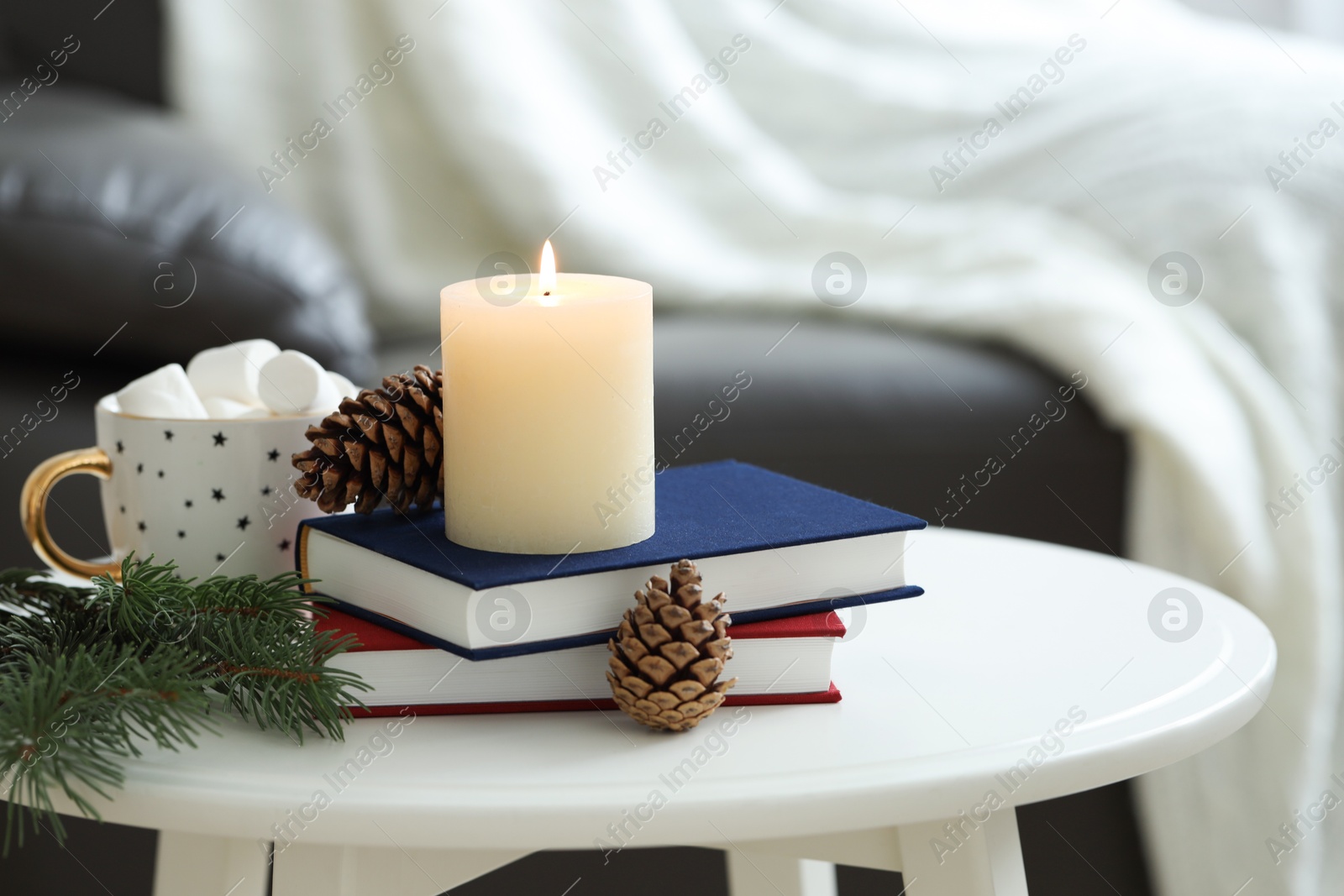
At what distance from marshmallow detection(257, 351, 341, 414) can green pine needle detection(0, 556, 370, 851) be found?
11 cm

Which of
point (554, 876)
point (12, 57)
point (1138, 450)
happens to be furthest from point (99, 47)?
point (1138, 450)

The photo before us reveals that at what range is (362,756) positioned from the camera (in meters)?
0.42

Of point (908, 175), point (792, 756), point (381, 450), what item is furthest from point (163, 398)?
point (908, 175)

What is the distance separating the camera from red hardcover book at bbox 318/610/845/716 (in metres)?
0.46

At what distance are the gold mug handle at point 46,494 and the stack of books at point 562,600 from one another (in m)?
0.14

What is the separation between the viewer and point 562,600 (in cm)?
45

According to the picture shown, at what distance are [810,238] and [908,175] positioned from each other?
0.19 m

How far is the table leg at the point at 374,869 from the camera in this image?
450mm

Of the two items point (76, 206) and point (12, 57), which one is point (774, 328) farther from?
point (12, 57)

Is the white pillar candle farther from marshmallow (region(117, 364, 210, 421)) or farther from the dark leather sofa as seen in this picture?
the dark leather sofa

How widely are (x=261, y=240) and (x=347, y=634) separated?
80 cm

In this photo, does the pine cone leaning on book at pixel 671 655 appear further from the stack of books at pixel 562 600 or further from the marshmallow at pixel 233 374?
the marshmallow at pixel 233 374

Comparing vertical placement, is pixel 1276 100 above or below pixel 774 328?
above

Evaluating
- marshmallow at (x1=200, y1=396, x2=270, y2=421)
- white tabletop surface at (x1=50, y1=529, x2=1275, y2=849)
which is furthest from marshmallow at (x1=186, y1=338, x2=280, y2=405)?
white tabletop surface at (x1=50, y1=529, x2=1275, y2=849)
